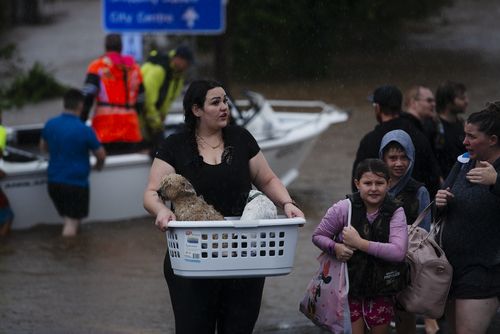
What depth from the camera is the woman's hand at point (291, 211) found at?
5.41 metres

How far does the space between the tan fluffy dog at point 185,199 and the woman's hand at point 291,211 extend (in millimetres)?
336

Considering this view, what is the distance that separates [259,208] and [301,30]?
1922 centimetres

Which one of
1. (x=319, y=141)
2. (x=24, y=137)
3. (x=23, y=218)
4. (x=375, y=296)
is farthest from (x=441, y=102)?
(x=319, y=141)

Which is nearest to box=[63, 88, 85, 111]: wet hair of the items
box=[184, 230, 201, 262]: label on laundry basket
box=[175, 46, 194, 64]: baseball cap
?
box=[175, 46, 194, 64]: baseball cap

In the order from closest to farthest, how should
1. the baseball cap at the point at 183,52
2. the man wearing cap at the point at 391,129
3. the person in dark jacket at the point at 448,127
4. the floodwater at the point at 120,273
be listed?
the man wearing cap at the point at 391,129, the floodwater at the point at 120,273, the person in dark jacket at the point at 448,127, the baseball cap at the point at 183,52

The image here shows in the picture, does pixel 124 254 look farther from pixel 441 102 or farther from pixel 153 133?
pixel 441 102

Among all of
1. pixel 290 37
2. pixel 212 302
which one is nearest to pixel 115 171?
pixel 212 302

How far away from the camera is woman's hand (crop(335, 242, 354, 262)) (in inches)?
221

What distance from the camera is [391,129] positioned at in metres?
7.25

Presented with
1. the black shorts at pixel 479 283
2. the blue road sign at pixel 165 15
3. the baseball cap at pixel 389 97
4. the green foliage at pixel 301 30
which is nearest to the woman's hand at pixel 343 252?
the black shorts at pixel 479 283

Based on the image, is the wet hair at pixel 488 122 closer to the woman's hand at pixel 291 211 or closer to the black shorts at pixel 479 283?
the black shorts at pixel 479 283

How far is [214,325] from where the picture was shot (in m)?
5.64

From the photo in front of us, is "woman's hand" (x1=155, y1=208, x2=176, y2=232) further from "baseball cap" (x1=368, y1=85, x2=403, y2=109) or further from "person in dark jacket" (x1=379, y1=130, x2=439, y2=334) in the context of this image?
"baseball cap" (x1=368, y1=85, x2=403, y2=109)

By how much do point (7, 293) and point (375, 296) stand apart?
13.6ft
